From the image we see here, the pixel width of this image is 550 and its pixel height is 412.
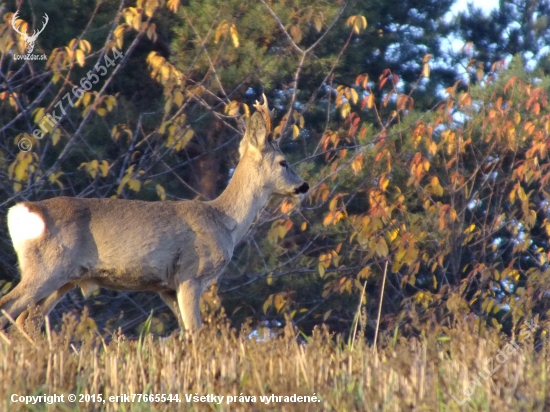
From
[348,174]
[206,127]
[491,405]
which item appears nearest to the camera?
[491,405]

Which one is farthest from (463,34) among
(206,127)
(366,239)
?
(366,239)

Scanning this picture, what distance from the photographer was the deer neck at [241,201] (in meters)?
8.20

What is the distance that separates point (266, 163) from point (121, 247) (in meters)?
1.74

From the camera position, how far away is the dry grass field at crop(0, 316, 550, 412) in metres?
4.44

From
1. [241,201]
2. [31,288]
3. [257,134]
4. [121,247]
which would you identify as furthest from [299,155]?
[31,288]

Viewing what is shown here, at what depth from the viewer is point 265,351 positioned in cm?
529

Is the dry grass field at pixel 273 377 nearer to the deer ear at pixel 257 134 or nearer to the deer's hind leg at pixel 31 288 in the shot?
the deer's hind leg at pixel 31 288

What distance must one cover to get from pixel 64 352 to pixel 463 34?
14016mm

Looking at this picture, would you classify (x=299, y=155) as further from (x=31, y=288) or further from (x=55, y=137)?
(x=31, y=288)

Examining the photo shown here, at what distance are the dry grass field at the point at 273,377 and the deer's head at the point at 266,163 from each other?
10.5ft

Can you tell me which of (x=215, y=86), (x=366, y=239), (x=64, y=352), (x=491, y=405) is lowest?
(x=491, y=405)

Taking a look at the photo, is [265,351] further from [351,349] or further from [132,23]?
[132,23]

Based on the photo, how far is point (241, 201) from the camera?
8312 millimetres

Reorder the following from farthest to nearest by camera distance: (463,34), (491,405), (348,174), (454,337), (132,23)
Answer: (463,34)
(348,174)
(132,23)
(454,337)
(491,405)
